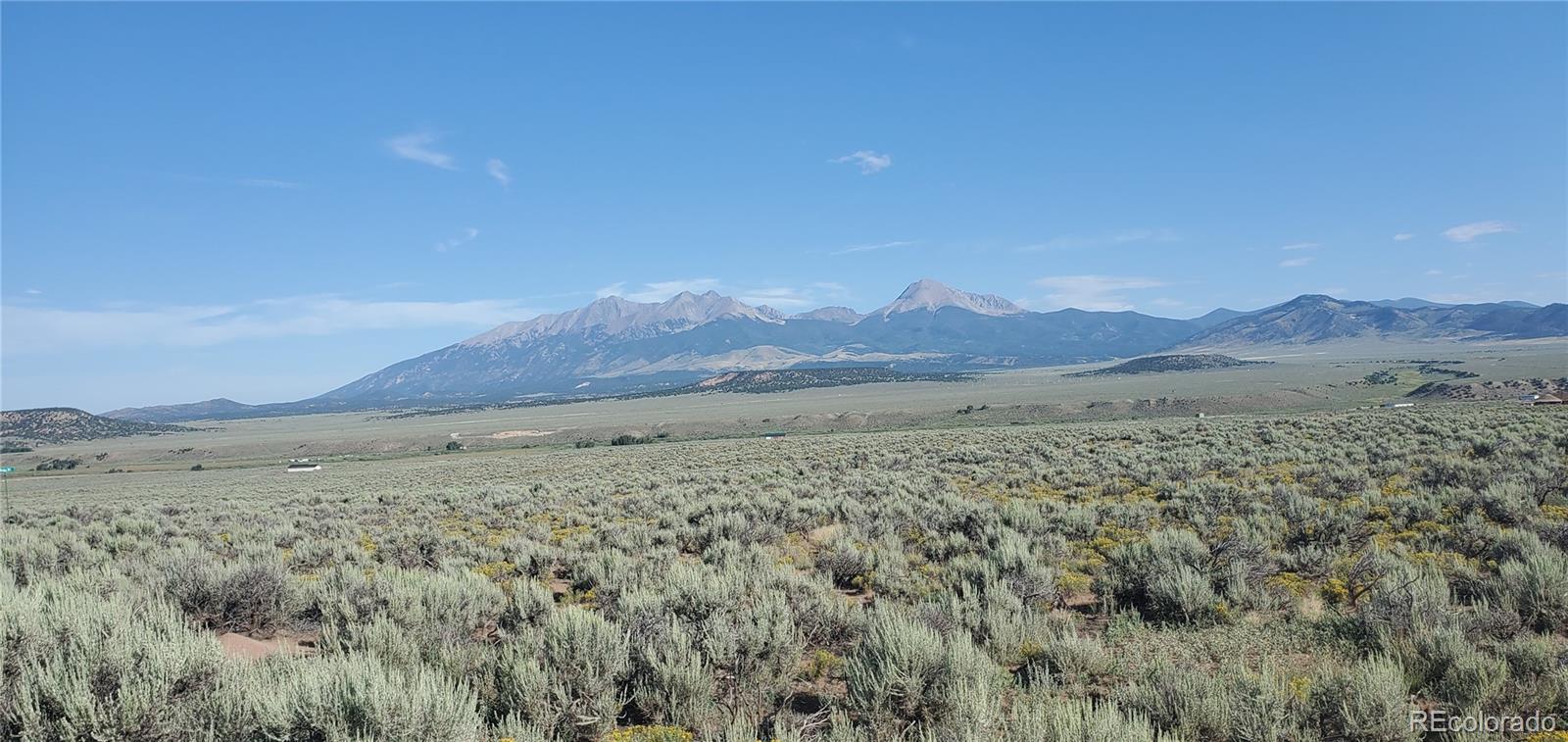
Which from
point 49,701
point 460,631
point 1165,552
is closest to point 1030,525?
point 1165,552

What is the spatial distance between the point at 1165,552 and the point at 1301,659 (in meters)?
2.67

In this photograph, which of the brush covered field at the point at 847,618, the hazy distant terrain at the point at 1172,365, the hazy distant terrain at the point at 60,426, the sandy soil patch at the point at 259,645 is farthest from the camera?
the hazy distant terrain at the point at 1172,365

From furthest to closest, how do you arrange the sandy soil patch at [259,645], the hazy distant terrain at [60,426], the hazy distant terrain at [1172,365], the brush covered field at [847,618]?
the hazy distant terrain at [1172,365], the hazy distant terrain at [60,426], the sandy soil patch at [259,645], the brush covered field at [847,618]

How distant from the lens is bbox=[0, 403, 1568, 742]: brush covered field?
4137 mm

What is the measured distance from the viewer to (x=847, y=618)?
693 centimetres

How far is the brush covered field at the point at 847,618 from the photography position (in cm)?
414

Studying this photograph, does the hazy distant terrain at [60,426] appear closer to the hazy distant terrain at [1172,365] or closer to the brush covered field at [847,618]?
the brush covered field at [847,618]

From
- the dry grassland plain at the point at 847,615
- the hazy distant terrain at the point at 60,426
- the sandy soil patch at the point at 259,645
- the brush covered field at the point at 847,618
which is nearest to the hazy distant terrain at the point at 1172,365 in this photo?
the dry grassland plain at the point at 847,615

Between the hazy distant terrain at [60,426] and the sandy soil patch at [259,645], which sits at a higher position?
the hazy distant terrain at [60,426]

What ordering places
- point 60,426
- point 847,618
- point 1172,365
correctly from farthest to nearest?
point 1172,365
point 60,426
point 847,618

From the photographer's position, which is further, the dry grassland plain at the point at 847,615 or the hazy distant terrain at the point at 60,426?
the hazy distant terrain at the point at 60,426

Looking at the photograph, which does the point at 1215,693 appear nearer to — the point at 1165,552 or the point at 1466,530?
the point at 1165,552

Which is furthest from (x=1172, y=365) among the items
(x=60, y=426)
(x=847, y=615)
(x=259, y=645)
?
(x=60, y=426)

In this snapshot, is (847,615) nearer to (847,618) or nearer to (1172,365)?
(847,618)
